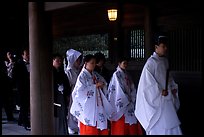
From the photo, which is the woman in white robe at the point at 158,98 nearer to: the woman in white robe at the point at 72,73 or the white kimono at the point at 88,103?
the white kimono at the point at 88,103

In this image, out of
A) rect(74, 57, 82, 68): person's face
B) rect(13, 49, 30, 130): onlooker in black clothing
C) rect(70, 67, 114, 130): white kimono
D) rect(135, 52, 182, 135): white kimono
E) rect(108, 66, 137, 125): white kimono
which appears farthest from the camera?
rect(13, 49, 30, 130): onlooker in black clothing

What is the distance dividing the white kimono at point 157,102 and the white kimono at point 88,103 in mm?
842

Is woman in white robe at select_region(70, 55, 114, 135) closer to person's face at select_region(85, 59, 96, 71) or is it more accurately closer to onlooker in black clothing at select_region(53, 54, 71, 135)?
person's face at select_region(85, 59, 96, 71)

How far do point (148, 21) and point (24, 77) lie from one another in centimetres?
353

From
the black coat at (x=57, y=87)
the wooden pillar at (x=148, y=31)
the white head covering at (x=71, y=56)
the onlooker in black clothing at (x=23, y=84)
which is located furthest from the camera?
the onlooker in black clothing at (x=23, y=84)

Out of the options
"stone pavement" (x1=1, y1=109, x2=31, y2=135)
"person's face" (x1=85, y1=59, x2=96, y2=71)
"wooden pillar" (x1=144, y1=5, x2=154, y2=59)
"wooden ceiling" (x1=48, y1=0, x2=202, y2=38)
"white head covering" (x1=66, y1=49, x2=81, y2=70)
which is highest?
"wooden ceiling" (x1=48, y1=0, x2=202, y2=38)

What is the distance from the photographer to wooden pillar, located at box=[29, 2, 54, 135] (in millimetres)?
6762

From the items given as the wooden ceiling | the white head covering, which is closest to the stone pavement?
the white head covering

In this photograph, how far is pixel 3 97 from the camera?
1076 centimetres

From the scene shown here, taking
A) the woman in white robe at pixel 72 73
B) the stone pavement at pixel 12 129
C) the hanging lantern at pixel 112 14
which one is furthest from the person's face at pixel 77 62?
the stone pavement at pixel 12 129

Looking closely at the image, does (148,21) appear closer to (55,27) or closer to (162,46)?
(162,46)

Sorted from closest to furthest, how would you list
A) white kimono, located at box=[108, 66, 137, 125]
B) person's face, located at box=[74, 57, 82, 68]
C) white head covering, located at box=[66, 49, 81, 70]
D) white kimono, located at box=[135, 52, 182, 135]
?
white kimono, located at box=[135, 52, 182, 135] → white kimono, located at box=[108, 66, 137, 125] → white head covering, located at box=[66, 49, 81, 70] → person's face, located at box=[74, 57, 82, 68]

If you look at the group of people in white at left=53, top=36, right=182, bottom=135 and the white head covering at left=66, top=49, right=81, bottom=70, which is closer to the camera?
the group of people in white at left=53, top=36, right=182, bottom=135

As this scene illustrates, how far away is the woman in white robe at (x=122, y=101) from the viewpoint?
756 centimetres
